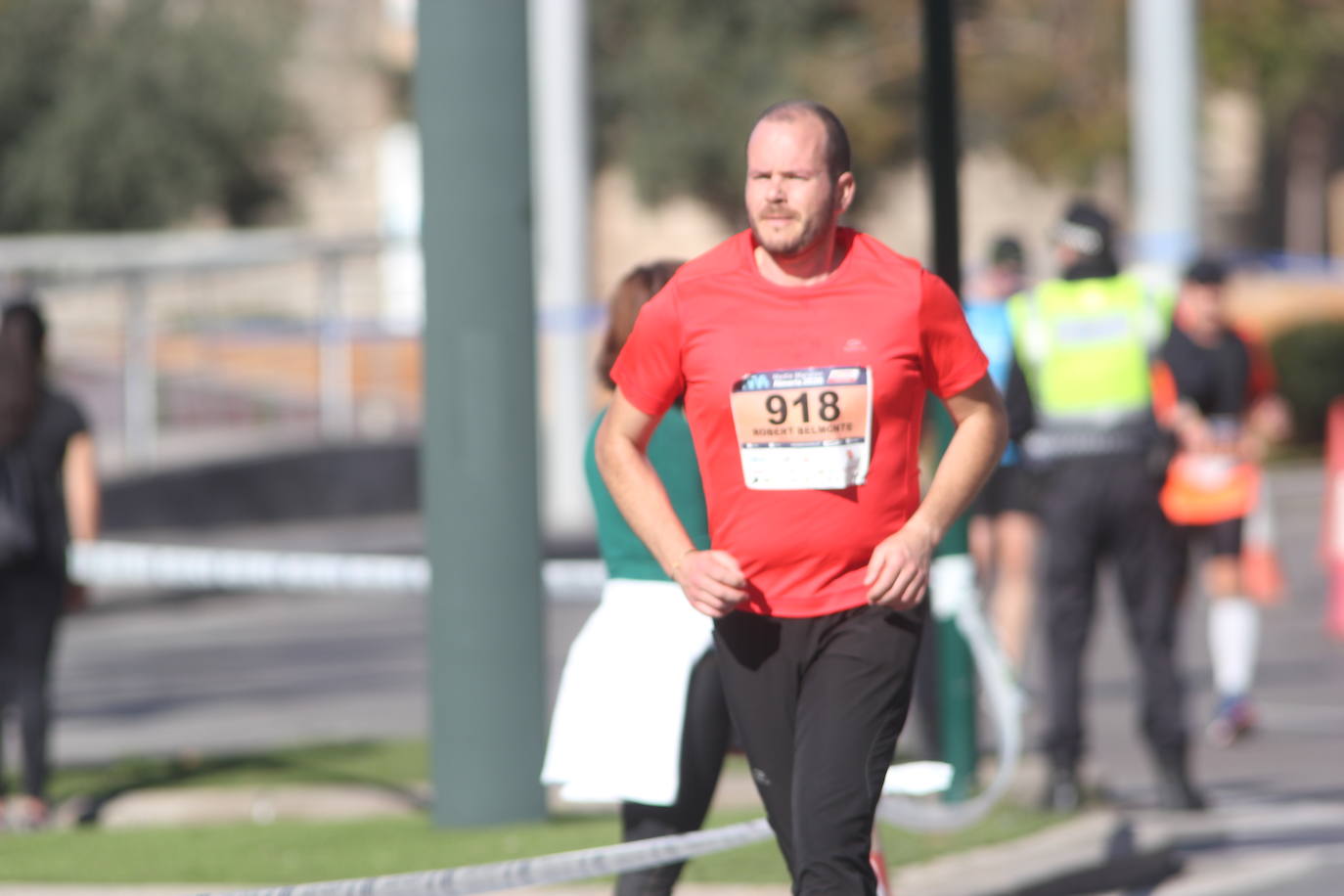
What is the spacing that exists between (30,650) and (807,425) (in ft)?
14.8

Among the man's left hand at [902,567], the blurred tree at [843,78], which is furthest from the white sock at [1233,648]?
the blurred tree at [843,78]

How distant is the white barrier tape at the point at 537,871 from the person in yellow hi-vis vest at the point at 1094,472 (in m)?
3.03

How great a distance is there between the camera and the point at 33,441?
816 centimetres

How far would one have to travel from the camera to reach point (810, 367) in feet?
14.4

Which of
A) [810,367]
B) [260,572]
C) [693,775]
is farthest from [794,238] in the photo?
[260,572]

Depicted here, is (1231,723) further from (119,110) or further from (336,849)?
(119,110)

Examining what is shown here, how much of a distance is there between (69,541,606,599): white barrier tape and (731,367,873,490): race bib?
952 centimetres

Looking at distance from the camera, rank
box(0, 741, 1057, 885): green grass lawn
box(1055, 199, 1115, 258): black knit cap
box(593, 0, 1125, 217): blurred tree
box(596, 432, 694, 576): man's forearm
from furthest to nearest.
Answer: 1. box(593, 0, 1125, 217): blurred tree
2. box(1055, 199, 1115, 258): black knit cap
3. box(0, 741, 1057, 885): green grass lawn
4. box(596, 432, 694, 576): man's forearm

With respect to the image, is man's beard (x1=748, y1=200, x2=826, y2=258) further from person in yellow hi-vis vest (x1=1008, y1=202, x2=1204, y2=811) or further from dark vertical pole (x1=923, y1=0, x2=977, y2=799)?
person in yellow hi-vis vest (x1=1008, y1=202, x2=1204, y2=811)

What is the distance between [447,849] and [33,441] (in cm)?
230

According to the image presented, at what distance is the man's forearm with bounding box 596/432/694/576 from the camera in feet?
14.9

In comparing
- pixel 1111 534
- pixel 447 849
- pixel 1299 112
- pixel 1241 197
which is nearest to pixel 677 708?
pixel 447 849

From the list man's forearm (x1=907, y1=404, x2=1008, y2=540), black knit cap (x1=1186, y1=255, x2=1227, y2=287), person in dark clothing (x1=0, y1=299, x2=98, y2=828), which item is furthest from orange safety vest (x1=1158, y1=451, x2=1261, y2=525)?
man's forearm (x1=907, y1=404, x2=1008, y2=540)

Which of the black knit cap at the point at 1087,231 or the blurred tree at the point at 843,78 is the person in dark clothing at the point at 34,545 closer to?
the black knit cap at the point at 1087,231
